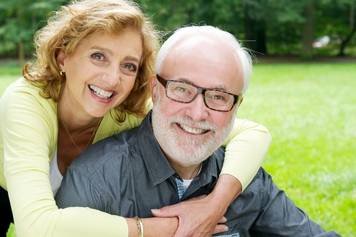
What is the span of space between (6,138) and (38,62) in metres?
0.52

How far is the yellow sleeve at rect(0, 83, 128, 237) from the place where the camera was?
2092 millimetres

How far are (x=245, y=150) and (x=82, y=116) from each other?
739 millimetres

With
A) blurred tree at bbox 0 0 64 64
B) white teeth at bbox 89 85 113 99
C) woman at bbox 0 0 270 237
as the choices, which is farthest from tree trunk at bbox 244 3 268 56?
white teeth at bbox 89 85 113 99

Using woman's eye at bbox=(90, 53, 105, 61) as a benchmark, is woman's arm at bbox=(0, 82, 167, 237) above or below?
below

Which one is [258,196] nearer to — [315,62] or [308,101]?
[308,101]

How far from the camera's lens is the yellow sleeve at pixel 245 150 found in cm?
260

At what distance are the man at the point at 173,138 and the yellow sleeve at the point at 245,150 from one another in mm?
144

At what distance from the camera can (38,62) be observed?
2857 millimetres

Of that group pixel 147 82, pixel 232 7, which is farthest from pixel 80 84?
pixel 232 7

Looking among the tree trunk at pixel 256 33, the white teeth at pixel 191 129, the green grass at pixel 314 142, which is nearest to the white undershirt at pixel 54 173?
the white teeth at pixel 191 129

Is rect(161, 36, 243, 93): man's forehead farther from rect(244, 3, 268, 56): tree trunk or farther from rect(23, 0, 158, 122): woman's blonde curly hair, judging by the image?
rect(244, 3, 268, 56): tree trunk

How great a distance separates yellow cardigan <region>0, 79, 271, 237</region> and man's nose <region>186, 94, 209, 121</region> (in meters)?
0.38

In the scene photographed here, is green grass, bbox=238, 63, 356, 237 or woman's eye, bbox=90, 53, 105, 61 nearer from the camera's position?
woman's eye, bbox=90, 53, 105, 61

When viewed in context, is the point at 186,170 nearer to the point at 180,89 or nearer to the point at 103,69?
the point at 180,89
